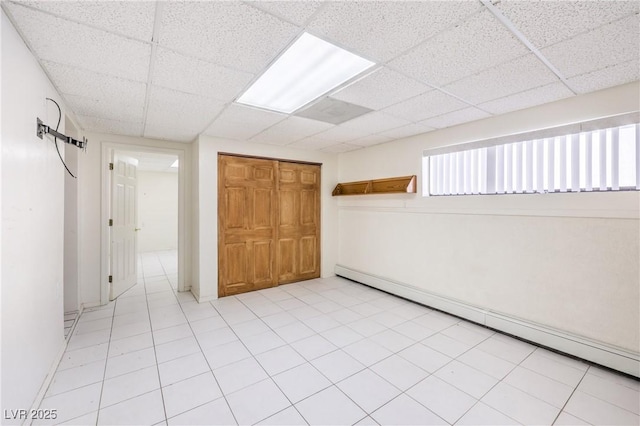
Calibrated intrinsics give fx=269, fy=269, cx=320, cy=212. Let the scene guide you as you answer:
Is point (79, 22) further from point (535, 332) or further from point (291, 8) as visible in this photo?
point (535, 332)

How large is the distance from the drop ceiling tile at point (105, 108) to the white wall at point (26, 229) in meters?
0.41

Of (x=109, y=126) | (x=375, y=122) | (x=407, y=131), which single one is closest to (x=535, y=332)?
(x=407, y=131)

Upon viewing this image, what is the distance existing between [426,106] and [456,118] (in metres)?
0.61

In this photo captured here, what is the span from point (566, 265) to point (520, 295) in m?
0.54

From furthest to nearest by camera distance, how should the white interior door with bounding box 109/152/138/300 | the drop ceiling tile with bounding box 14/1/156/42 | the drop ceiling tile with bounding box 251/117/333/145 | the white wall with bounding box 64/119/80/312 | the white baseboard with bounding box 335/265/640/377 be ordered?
1. the white interior door with bounding box 109/152/138/300
2. the white wall with bounding box 64/119/80/312
3. the drop ceiling tile with bounding box 251/117/333/145
4. the white baseboard with bounding box 335/265/640/377
5. the drop ceiling tile with bounding box 14/1/156/42

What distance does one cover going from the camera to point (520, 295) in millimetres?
2934

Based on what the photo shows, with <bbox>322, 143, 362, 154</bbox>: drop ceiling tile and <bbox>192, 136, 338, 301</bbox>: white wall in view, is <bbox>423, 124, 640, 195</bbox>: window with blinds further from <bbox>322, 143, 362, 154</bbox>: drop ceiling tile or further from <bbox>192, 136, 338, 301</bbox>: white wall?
<bbox>192, 136, 338, 301</bbox>: white wall

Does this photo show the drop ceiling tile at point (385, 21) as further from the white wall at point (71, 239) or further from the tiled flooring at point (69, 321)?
the tiled flooring at point (69, 321)

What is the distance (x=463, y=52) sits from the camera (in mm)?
1833

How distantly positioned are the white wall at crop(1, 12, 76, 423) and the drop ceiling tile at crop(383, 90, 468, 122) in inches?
112

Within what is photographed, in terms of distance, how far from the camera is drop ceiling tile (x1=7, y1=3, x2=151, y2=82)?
1.53m

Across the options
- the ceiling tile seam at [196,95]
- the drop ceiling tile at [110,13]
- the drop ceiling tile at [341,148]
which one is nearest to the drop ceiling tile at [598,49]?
the drop ceiling tile at [110,13]

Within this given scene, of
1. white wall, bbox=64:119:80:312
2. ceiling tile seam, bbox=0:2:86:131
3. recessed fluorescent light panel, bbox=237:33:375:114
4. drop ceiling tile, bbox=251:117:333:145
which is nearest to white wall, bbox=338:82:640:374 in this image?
drop ceiling tile, bbox=251:117:333:145

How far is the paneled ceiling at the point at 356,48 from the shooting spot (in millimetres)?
1442
